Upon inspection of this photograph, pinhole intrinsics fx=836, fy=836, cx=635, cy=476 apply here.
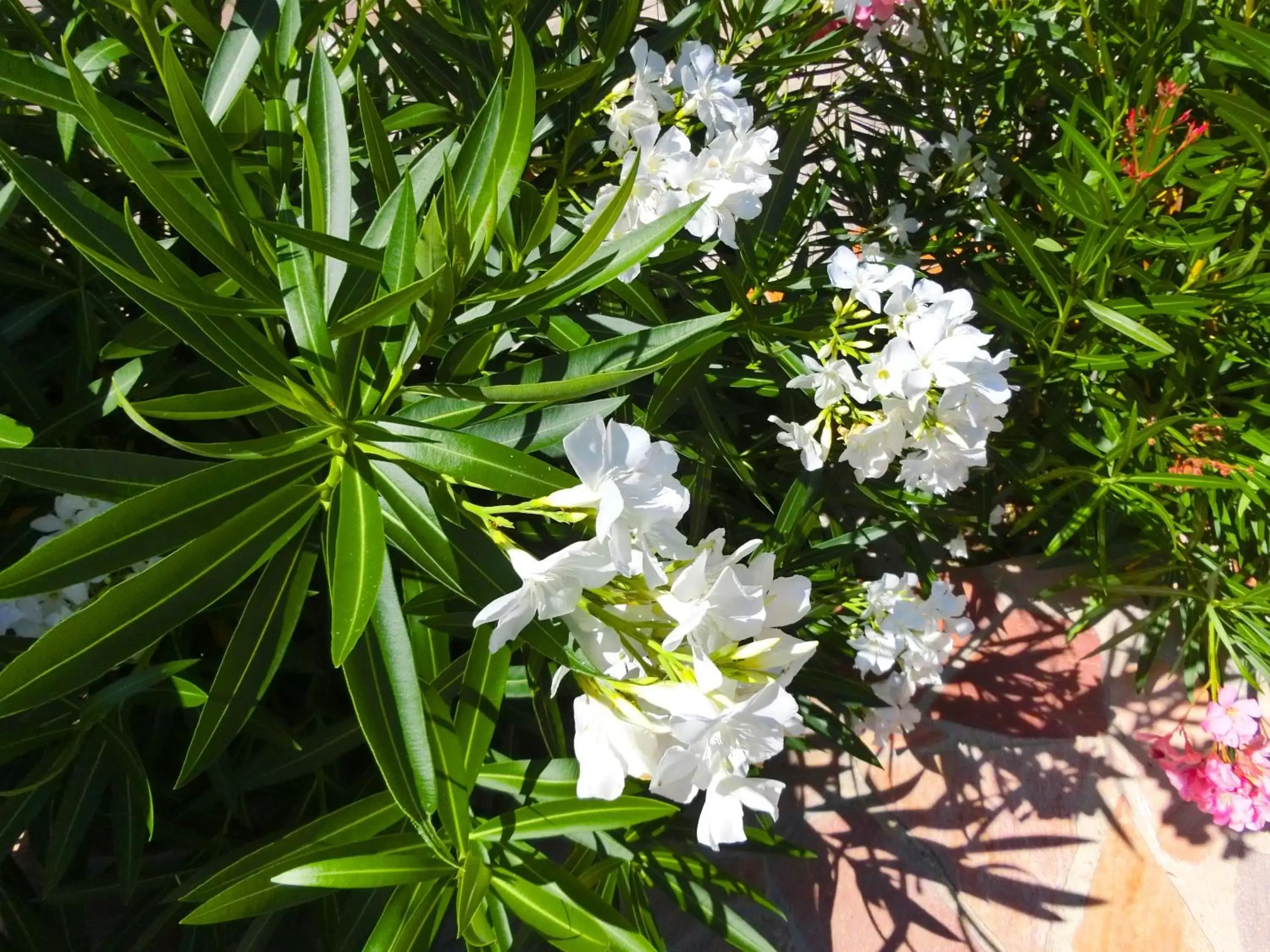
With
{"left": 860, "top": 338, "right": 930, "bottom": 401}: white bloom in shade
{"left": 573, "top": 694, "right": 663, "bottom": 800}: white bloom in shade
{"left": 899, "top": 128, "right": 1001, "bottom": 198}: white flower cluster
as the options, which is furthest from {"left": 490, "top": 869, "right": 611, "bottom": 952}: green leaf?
{"left": 899, "top": 128, "right": 1001, "bottom": 198}: white flower cluster

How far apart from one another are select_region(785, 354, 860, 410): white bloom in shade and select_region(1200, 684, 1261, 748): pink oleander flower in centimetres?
117

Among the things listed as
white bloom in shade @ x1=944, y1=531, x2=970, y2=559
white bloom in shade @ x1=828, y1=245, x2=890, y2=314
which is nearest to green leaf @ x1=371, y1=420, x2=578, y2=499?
white bloom in shade @ x1=828, y1=245, x2=890, y2=314

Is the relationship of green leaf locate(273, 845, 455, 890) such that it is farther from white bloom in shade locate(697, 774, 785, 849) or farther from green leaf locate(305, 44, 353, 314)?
green leaf locate(305, 44, 353, 314)

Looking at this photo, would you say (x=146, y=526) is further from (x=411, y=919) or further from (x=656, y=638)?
(x=411, y=919)

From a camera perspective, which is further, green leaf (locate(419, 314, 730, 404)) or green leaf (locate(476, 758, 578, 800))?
green leaf (locate(476, 758, 578, 800))

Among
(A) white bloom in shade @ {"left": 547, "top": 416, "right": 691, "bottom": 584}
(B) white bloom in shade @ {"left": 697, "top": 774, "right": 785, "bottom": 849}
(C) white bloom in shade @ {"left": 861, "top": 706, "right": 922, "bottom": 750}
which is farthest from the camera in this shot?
(C) white bloom in shade @ {"left": 861, "top": 706, "right": 922, "bottom": 750}

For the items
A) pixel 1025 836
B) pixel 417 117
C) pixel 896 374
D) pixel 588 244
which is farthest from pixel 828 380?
pixel 1025 836

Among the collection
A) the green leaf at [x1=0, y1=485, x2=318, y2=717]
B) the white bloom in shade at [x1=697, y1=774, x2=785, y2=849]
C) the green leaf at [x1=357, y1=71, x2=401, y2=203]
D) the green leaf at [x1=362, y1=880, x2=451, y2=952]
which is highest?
the green leaf at [x1=357, y1=71, x2=401, y2=203]

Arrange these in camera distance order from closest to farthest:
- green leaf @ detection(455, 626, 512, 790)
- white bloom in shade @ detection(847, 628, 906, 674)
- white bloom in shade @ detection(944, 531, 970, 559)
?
green leaf @ detection(455, 626, 512, 790)
white bloom in shade @ detection(847, 628, 906, 674)
white bloom in shade @ detection(944, 531, 970, 559)

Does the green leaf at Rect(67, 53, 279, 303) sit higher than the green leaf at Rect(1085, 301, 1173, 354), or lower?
higher

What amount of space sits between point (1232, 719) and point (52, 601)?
1.95m

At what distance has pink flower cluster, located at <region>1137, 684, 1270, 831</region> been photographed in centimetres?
161

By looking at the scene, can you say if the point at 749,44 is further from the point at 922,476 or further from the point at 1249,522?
the point at 1249,522

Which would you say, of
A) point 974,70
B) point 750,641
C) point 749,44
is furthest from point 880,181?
point 750,641
